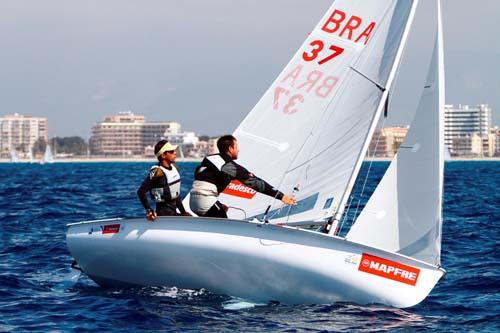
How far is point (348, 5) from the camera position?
34.3 ft

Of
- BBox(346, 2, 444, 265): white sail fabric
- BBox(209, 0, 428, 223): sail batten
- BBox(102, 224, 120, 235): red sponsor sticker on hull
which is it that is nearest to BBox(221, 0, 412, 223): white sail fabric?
BBox(209, 0, 428, 223): sail batten

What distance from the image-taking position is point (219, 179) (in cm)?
910

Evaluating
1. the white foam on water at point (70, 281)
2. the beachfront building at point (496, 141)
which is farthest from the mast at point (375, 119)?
the beachfront building at point (496, 141)

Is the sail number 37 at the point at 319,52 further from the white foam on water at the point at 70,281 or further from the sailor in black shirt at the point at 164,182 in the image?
the white foam on water at the point at 70,281

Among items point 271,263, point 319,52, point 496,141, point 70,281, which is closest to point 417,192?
point 271,263

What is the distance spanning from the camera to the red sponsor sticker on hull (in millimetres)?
9172

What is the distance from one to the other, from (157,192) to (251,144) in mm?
1967

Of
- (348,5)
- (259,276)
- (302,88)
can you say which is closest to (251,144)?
(302,88)

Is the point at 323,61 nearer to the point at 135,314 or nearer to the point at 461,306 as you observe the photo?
the point at 461,306

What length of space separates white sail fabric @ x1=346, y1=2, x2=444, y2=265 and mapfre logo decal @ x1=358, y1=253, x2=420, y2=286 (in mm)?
508

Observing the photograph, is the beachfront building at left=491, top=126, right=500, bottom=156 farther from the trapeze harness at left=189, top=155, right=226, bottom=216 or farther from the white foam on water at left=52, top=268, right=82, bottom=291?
the trapeze harness at left=189, top=155, right=226, bottom=216

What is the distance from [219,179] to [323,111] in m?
1.92

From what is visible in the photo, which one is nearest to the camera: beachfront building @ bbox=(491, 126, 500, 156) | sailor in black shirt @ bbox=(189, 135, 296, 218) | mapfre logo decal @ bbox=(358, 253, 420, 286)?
mapfre logo decal @ bbox=(358, 253, 420, 286)

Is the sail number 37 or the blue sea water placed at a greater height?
the sail number 37
